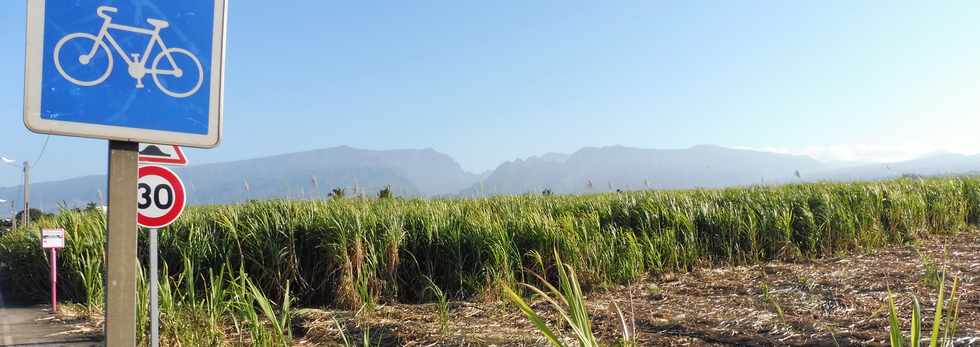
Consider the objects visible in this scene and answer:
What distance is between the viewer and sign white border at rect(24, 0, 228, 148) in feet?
6.33

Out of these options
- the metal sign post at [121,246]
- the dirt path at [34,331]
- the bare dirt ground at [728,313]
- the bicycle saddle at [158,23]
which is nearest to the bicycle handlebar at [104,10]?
the bicycle saddle at [158,23]

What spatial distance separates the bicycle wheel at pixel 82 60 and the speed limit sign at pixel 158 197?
8.48 feet

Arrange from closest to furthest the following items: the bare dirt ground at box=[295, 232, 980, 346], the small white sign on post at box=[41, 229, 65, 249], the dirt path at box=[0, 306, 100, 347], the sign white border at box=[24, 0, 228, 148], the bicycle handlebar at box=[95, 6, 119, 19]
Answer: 1. the sign white border at box=[24, 0, 228, 148]
2. the bicycle handlebar at box=[95, 6, 119, 19]
3. the bare dirt ground at box=[295, 232, 980, 346]
4. the dirt path at box=[0, 306, 100, 347]
5. the small white sign on post at box=[41, 229, 65, 249]

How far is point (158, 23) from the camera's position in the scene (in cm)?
216

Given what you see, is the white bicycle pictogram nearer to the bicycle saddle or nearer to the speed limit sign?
the bicycle saddle

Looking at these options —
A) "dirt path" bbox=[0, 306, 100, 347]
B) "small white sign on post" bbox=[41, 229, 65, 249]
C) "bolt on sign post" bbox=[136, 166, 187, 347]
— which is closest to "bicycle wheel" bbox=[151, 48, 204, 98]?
"bolt on sign post" bbox=[136, 166, 187, 347]

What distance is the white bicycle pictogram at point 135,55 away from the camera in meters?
2.01

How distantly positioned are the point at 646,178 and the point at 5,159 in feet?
108

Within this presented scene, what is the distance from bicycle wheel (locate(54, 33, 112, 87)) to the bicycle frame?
14 mm

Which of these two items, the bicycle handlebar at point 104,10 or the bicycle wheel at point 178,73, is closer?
the bicycle handlebar at point 104,10

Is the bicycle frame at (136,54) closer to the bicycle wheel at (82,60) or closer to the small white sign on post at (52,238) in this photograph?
the bicycle wheel at (82,60)

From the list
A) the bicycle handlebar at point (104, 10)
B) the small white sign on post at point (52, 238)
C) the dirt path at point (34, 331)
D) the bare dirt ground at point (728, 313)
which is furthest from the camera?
the small white sign on post at point (52, 238)

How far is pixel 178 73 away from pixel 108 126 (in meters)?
0.30

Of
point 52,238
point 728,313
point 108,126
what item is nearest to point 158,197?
point 108,126
